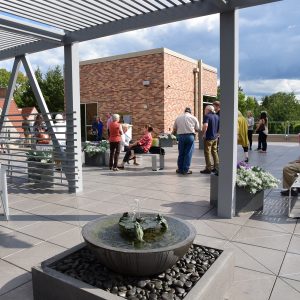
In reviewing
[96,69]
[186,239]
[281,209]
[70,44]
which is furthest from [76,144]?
[96,69]

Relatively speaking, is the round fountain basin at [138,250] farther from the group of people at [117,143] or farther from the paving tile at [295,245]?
the group of people at [117,143]

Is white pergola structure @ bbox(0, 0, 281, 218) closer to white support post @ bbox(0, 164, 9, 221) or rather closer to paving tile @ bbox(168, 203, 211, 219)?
paving tile @ bbox(168, 203, 211, 219)

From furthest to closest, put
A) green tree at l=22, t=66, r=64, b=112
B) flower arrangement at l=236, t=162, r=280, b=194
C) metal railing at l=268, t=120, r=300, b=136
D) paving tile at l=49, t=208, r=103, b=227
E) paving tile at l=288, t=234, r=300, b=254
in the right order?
green tree at l=22, t=66, r=64, b=112 → metal railing at l=268, t=120, r=300, b=136 → flower arrangement at l=236, t=162, r=280, b=194 → paving tile at l=49, t=208, r=103, b=227 → paving tile at l=288, t=234, r=300, b=254

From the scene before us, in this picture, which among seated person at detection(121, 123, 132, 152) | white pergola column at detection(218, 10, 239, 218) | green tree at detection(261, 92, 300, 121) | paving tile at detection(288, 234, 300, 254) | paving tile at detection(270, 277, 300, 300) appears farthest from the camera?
green tree at detection(261, 92, 300, 121)

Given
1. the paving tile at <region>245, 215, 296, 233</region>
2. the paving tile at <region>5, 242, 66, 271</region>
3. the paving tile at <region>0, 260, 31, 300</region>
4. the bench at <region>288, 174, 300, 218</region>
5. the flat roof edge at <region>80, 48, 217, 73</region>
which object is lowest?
the paving tile at <region>0, 260, 31, 300</region>

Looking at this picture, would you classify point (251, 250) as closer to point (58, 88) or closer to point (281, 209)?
point (281, 209)

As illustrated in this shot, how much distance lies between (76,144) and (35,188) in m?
1.44

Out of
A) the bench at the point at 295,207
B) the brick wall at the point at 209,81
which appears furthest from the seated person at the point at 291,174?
the brick wall at the point at 209,81

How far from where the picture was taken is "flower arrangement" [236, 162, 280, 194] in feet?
A: 15.4

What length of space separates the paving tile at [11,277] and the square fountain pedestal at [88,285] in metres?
0.40

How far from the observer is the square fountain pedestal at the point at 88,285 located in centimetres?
217

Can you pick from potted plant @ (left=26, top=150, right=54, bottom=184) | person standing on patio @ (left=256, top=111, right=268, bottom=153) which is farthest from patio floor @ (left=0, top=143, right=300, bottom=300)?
person standing on patio @ (left=256, top=111, right=268, bottom=153)

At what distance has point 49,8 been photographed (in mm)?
4832

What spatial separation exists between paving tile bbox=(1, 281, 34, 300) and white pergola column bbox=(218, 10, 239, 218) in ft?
9.42
